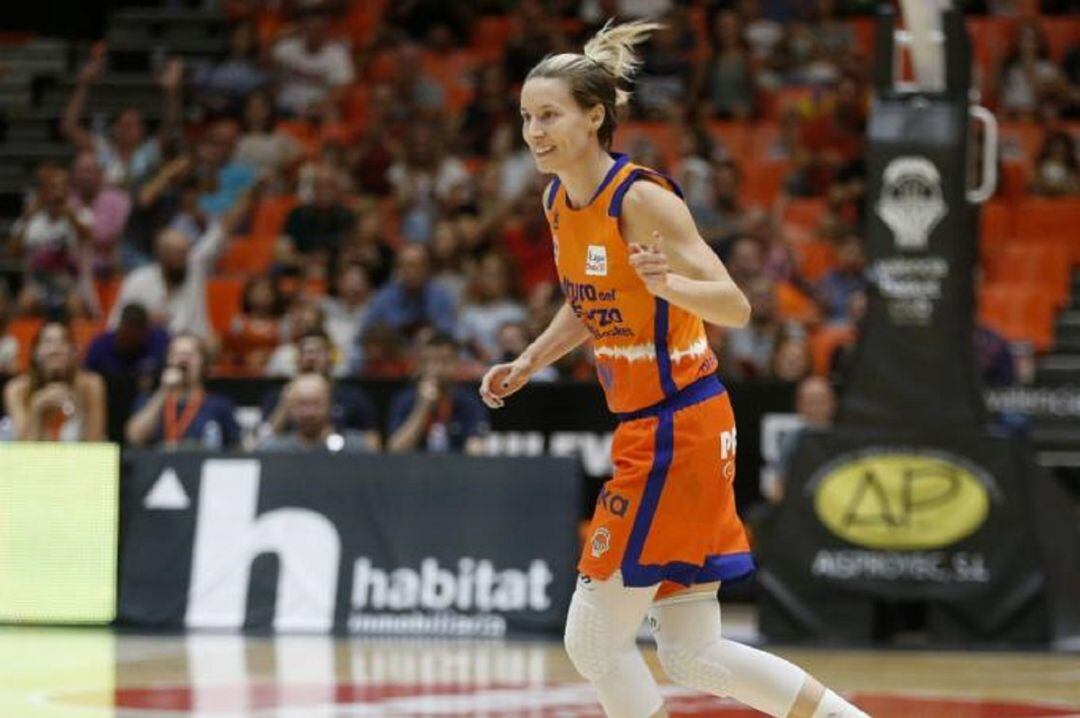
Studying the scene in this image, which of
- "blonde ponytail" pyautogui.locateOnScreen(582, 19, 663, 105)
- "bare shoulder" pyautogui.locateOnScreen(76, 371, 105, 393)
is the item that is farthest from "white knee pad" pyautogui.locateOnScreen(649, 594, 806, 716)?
"bare shoulder" pyautogui.locateOnScreen(76, 371, 105, 393)

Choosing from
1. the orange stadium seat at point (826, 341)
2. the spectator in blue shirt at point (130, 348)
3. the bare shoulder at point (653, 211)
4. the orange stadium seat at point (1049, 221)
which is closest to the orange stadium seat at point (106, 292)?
the spectator in blue shirt at point (130, 348)

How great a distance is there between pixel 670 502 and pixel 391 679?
4132 mm

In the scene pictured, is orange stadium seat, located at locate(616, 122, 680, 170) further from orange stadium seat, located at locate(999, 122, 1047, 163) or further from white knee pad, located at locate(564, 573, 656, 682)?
white knee pad, located at locate(564, 573, 656, 682)

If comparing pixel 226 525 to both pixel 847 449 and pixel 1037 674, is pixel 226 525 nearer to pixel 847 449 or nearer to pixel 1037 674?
pixel 847 449

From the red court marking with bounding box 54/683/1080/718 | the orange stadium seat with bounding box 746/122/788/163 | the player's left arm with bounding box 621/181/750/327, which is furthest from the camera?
the orange stadium seat with bounding box 746/122/788/163

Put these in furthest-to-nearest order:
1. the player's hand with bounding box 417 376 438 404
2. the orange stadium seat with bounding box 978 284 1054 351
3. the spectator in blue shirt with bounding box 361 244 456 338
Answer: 1. the orange stadium seat with bounding box 978 284 1054 351
2. the spectator in blue shirt with bounding box 361 244 456 338
3. the player's hand with bounding box 417 376 438 404

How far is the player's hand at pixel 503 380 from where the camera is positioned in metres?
6.12

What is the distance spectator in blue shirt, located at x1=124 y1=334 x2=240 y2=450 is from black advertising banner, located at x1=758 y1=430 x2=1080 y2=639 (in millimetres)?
3594

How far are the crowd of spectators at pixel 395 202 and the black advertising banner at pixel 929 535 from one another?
194 centimetres

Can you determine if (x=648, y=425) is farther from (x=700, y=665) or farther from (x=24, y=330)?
(x=24, y=330)

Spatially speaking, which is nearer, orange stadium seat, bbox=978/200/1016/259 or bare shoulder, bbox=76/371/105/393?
bare shoulder, bbox=76/371/105/393

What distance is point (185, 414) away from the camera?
42.6ft

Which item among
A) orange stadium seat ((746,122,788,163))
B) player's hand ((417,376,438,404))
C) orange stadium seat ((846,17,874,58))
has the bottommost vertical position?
player's hand ((417,376,438,404))

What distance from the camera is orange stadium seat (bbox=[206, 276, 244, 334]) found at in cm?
1661
